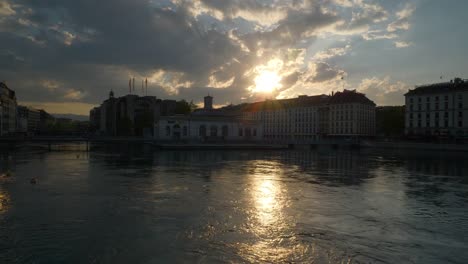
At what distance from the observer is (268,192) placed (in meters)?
24.3

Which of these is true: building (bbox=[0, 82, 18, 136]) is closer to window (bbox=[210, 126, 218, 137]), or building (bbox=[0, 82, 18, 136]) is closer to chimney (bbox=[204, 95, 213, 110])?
window (bbox=[210, 126, 218, 137])

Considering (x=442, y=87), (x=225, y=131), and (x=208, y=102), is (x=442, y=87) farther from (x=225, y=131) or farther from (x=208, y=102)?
(x=208, y=102)

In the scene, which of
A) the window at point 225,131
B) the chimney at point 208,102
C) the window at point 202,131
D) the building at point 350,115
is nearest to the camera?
the window at point 202,131

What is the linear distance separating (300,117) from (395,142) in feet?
162

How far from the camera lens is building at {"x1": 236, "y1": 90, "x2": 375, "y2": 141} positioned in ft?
414

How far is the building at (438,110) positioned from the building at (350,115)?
17.8 m

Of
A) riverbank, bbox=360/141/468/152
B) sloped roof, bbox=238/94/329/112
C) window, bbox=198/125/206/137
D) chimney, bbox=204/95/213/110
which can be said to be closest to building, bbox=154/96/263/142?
window, bbox=198/125/206/137

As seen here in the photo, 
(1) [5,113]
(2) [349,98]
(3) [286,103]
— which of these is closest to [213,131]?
(2) [349,98]

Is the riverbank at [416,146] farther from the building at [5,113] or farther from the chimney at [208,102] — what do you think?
the building at [5,113]

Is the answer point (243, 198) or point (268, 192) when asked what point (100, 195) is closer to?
point (243, 198)

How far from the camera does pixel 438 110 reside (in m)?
101

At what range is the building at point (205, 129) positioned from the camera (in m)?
102

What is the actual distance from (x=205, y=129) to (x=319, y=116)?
51.5 meters

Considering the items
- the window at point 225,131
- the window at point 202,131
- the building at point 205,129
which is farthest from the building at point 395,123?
the window at point 202,131
